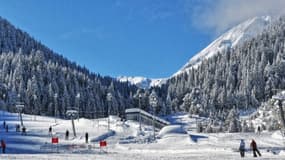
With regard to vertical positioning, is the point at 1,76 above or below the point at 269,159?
above

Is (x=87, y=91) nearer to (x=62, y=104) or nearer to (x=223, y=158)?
(x=62, y=104)

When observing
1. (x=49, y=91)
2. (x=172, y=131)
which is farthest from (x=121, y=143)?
(x=49, y=91)

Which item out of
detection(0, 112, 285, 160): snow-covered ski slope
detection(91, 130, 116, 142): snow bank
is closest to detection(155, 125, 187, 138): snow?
detection(0, 112, 285, 160): snow-covered ski slope

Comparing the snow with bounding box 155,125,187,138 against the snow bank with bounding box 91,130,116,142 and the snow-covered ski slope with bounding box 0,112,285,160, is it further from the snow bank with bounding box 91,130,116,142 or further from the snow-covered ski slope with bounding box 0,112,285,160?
the snow bank with bounding box 91,130,116,142

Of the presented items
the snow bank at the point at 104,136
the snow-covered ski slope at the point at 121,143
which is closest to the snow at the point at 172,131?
the snow-covered ski slope at the point at 121,143

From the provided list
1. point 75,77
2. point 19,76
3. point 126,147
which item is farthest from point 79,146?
point 75,77

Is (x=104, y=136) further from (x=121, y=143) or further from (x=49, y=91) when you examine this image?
(x=49, y=91)

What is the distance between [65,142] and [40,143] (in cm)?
335

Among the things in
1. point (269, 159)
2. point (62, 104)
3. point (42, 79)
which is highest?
point (42, 79)

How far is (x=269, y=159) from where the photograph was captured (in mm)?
34531

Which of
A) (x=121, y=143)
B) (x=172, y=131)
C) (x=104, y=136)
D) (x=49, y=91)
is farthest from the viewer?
(x=49, y=91)

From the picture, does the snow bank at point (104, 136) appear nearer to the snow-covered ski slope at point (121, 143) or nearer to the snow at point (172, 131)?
the snow-covered ski slope at point (121, 143)

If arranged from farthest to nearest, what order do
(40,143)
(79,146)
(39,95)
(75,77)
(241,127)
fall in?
1. (75,77)
2. (39,95)
3. (241,127)
4. (40,143)
5. (79,146)

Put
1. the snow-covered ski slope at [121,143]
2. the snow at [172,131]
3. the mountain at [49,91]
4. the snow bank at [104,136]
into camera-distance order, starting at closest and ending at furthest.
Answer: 1. the snow-covered ski slope at [121,143]
2. the snow bank at [104,136]
3. the snow at [172,131]
4. the mountain at [49,91]
